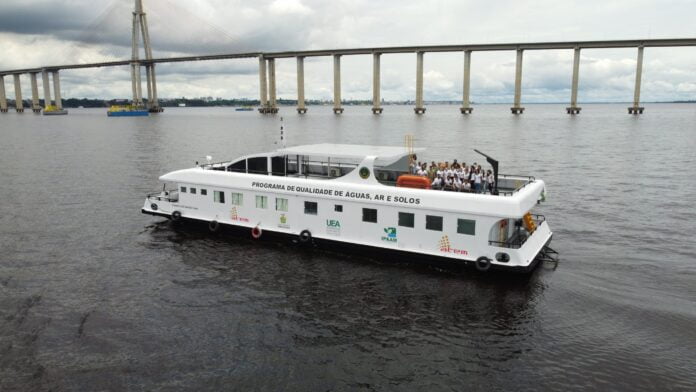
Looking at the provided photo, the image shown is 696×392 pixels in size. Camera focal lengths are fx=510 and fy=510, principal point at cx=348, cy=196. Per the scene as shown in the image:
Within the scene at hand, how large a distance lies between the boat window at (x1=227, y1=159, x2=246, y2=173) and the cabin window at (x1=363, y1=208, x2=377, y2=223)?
25.7 feet

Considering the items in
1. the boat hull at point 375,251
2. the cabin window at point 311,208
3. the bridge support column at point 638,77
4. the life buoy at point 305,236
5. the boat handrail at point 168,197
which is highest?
the bridge support column at point 638,77

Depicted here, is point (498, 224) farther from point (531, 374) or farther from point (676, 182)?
point (676, 182)

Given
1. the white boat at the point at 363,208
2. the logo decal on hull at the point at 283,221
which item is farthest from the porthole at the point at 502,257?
the logo decal on hull at the point at 283,221

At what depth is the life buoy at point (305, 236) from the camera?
23.4 m

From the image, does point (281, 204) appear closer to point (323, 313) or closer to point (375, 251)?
point (375, 251)

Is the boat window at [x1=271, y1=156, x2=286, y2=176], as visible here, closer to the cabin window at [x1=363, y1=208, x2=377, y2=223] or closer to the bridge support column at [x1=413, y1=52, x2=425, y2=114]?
the cabin window at [x1=363, y1=208, x2=377, y2=223]

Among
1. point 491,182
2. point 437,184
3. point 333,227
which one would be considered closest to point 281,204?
point 333,227

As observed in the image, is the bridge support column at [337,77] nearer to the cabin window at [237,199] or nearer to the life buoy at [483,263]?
the cabin window at [237,199]

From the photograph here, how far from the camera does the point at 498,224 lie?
1994 centimetres

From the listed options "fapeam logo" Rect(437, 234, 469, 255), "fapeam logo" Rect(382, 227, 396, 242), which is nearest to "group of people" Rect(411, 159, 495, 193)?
"fapeam logo" Rect(437, 234, 469, 255)

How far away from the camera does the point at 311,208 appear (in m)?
23.6

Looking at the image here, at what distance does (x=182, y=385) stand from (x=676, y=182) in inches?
1791

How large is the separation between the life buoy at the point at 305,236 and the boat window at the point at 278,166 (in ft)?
13.1

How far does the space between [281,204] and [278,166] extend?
2.76 meters
